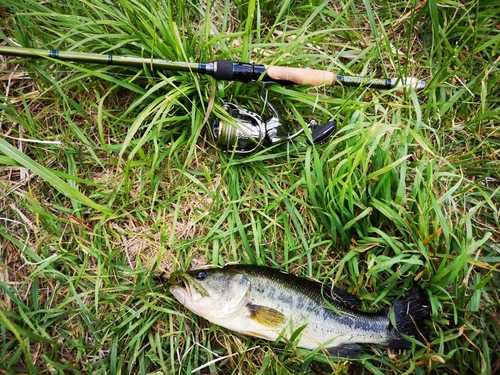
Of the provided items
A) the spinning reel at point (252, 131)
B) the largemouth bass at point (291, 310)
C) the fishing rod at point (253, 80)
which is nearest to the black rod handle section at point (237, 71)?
the fishing rod at point (253, 80)

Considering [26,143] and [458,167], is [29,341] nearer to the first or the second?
[26,143]

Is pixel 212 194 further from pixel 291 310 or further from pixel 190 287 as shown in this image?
pixel 291 310

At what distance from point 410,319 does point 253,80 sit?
192 cm

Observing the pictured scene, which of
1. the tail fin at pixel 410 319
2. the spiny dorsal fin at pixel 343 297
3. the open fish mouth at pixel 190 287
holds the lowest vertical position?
the tail fin at pixel 410 319

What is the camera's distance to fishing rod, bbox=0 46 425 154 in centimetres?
254

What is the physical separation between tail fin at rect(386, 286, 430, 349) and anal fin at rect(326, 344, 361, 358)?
216 millimetres

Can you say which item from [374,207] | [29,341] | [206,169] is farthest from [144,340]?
[374,207]

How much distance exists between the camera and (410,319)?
263 centimetres

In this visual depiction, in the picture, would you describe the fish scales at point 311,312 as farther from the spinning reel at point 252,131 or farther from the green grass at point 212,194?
the spinning reel at point 252,131

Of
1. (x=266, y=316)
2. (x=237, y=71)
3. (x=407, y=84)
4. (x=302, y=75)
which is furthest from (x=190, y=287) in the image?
(x=407, y=84)

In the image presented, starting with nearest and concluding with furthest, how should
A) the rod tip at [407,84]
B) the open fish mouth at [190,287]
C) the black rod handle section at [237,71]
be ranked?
the open fish mouth at [190,287]
the black rod handle section at [237,71]
the rod tip at [407,84]

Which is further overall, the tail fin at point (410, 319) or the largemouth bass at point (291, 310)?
the tail fin at point (410, 319)

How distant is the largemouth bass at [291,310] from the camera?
247cm

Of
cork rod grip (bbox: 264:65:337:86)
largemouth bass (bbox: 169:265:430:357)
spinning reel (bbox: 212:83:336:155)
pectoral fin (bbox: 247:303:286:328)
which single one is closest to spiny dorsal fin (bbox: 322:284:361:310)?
largemouth bass (bbox: 169:265:430:357)
